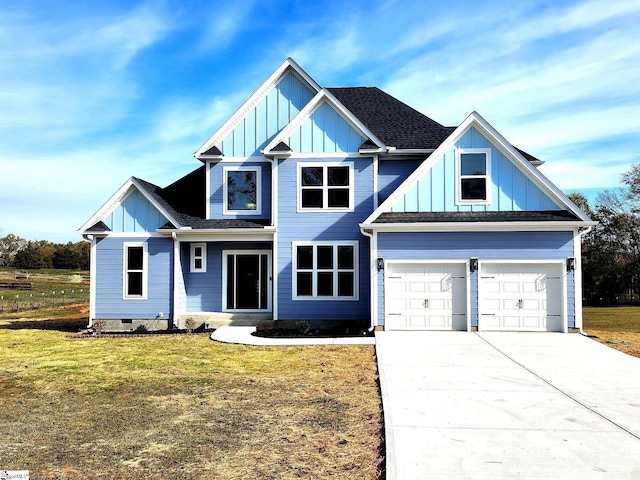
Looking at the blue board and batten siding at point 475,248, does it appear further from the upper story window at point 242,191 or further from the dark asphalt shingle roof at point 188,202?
the upper story window at point 242,191

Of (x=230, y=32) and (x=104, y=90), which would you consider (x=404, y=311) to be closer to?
(x=230, y=32)

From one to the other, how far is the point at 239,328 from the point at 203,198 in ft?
19.2

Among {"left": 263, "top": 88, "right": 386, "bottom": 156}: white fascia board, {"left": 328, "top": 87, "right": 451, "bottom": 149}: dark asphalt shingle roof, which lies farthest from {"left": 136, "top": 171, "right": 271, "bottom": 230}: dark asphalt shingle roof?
{"left": 328, "top": 87, "right": 451, "bottom": 149}: dark asphalt shingle roof

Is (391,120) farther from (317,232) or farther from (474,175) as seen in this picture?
(317,232)

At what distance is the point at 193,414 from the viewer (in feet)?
22.7

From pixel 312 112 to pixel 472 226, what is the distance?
6.86 m

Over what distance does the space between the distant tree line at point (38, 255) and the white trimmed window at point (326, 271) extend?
218 feet

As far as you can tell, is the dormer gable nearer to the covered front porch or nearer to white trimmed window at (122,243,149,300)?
white trimmed window at (122,243,149,300)

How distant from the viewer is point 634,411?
6961 mm

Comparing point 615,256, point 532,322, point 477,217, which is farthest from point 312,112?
point 615,256

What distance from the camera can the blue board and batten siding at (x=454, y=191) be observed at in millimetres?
14789

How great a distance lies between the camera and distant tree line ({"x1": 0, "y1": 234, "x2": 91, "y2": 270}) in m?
72.1

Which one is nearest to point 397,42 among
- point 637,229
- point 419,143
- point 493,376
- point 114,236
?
point 419,143

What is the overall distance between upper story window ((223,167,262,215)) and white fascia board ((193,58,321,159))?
1.31 meters
